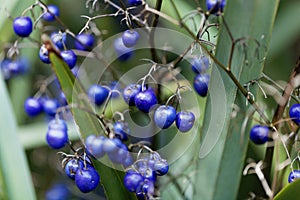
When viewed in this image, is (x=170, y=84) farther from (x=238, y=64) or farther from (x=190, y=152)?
(x=238, y=64)

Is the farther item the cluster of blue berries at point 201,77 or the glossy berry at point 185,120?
the cluster of blue berries at point 201,77

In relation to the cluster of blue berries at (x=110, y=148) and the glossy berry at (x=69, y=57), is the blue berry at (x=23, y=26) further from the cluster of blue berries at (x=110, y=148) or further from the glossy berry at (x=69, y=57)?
the cluster of blue berries at (x=110, y=148)

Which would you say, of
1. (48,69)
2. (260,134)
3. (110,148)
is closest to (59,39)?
(110,148)

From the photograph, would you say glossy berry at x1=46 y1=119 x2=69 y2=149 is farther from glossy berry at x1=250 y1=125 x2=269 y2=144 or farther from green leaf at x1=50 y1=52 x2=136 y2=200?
glossy berry at x1=250 y1=125 x2=269 y2=144

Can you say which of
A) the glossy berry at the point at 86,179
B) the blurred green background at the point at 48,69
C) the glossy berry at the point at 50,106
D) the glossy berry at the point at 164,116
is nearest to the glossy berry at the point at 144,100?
the glossy berry at the point at 164,116

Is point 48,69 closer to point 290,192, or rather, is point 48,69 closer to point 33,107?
point 33,107

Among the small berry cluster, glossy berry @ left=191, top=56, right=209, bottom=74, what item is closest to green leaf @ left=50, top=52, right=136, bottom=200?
the small berry cluster

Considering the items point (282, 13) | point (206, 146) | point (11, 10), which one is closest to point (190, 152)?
point (206, 146)
